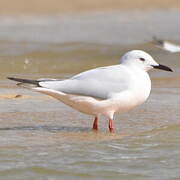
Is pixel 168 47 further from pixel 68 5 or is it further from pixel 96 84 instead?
pixel 68 5

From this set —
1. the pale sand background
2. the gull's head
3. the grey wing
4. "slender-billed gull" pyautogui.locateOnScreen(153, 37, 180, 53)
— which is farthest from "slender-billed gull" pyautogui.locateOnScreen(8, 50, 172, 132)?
the pale sand background

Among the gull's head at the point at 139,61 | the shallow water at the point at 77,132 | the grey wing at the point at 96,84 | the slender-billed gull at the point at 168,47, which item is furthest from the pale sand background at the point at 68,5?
the grey wing at the point at 96,84

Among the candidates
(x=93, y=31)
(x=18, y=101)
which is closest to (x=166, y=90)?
(x=18, y=101)

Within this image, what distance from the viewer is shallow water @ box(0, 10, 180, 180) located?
17.6ft

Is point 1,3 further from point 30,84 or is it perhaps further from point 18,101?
point 30,84

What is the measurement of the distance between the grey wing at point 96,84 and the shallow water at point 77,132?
360 mm

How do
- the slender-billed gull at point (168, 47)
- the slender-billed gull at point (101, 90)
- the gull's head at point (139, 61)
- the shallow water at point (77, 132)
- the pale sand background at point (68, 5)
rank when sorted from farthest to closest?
the pale sand background at point (68, 5) → the slender-billed gull at point (168, 47) → the gull's head at point (139, 61) → the slender-billed gull at point (101, 90) → the shallow water at point (77, 132)

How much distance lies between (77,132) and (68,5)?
13.0 m

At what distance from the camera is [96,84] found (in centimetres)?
650

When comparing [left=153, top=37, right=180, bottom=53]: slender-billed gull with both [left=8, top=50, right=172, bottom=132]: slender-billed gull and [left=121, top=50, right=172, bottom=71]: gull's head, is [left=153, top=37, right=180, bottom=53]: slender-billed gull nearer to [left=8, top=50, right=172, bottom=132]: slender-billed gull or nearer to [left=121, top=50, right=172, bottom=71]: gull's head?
[left=121, top=50, right=172, bottom=71]: gull's head

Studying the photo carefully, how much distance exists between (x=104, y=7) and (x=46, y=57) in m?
7.47

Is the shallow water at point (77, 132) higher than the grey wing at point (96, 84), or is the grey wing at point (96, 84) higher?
the grey wing at point (96, 84)

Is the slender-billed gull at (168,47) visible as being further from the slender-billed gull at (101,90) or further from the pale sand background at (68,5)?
the pale sand background at (68,5)

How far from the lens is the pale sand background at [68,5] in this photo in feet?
61.9
